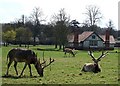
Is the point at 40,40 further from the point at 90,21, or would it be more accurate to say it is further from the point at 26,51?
the point at 26,51

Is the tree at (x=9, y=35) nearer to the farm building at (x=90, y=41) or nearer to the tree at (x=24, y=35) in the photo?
the tree at (x=24, y=35)

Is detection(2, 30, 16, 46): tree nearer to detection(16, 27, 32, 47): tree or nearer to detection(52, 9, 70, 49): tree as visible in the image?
detection(16, 27, 32, 47): tree

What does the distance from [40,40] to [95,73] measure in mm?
104760

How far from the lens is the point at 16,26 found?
122250 millimetres

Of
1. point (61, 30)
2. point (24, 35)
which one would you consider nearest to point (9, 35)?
point (24, 35)

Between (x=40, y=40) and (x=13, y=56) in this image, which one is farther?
(x=40, y=40)

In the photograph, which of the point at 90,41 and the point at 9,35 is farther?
the point at 9,35

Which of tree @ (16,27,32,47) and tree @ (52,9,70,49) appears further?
tree @ (16,27,32,47)

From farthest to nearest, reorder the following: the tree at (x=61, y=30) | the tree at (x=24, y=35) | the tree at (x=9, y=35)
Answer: the tree at (x=24, y=35) < the tree at (x=9, y=35) < the tree at (x=61, y=30)

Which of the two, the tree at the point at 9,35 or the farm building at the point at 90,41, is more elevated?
the tree at the point at 9,35

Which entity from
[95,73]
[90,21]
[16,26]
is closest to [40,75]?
[95,73]

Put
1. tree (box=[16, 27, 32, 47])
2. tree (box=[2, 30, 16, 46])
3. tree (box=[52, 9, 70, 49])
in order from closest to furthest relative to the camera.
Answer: tree (box=[52, 9, 70, 49]), tree (box=[2, 30, 16, 46]), tree (box=[16, 27, 32, 47])

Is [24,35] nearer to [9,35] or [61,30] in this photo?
[9,35]

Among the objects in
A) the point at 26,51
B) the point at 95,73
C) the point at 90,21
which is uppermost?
the point at 90,21
